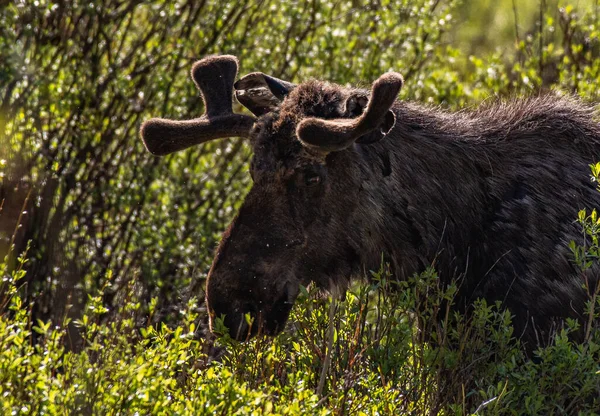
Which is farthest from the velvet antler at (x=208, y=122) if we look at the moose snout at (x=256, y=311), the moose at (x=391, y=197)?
the moose snout at (x=256, y=311)

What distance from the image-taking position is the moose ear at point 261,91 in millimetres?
5727

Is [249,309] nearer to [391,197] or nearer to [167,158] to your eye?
[391,197]

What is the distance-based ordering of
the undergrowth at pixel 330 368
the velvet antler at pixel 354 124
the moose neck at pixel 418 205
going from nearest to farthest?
1. the undergrowth at pixel 330 368
2. the velvet antler at pixel 354 124
3. the moose neck at pixel 418 205

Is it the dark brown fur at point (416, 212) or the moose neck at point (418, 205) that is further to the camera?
the moose neck at point (418, 205)

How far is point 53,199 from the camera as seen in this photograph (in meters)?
7.73

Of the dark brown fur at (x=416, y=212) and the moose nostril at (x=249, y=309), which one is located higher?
the dark brown fur at (x=416, y=212)

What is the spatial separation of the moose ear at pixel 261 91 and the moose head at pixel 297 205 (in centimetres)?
5

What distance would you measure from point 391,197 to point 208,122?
1019 millimetres

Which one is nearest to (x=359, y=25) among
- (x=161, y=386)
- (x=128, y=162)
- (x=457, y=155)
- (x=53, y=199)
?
(x=128, y=162)

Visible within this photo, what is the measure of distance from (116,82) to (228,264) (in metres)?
3.43

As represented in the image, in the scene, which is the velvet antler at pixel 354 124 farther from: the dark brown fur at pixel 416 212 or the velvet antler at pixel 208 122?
the velvet antler at pixel 208 122

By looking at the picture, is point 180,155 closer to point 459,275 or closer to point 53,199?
point 53,199

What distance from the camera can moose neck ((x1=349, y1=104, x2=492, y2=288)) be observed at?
18.0 ft

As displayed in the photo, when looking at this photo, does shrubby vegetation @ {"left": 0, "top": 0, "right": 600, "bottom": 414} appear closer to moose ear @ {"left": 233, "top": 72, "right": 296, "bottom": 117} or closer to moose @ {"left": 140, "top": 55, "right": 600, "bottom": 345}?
moose @ {"left": 140, "top": 55, "right": 600, "bottom": 345}
